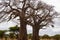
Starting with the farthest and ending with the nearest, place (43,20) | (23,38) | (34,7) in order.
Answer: (43,20), (34,7), (23,38)

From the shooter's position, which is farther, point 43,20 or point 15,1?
point 43,20

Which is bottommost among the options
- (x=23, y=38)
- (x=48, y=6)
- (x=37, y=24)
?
(x=23, y=38)

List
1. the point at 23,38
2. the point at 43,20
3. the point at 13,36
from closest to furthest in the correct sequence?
the point at 23,38 → the point at 43,20 → the point at 13,36

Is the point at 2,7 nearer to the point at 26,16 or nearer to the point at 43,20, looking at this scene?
the point at 26,16

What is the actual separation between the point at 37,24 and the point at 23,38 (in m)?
4.87

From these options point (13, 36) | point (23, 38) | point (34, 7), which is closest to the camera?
point (23, 38)

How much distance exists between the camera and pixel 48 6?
90.3 feet

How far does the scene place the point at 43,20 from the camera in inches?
1113

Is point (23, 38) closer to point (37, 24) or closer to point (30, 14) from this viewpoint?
point (30, 14)

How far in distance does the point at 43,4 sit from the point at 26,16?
9.41 ft

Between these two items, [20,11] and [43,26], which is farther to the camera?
[43,26]

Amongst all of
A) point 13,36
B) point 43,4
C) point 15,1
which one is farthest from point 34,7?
point 13,36

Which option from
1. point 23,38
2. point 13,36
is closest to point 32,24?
point 23,38

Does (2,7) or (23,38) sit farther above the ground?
(2,7)
